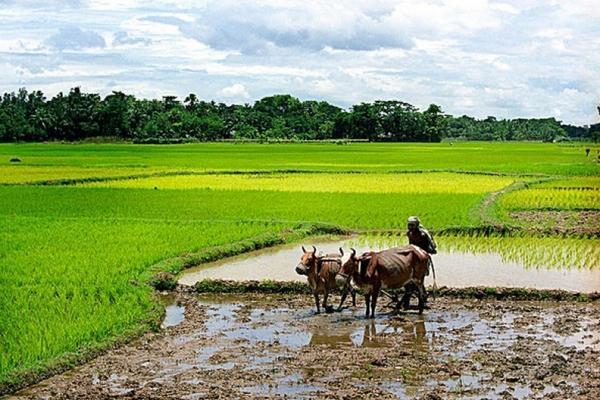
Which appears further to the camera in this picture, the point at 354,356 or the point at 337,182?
Result: the point at 337,182

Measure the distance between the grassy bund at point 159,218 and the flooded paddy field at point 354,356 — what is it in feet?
1.65

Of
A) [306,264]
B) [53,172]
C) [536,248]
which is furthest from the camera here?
[53,172]

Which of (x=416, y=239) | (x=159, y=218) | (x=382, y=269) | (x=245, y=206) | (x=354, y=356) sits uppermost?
(x=416, y=239)

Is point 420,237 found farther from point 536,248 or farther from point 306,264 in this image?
point 536,248

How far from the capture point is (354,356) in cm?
727

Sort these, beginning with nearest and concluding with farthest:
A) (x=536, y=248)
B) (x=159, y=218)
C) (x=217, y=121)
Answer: (x=536, y=248) < (x=159, y=218) < (x=217, y=121)

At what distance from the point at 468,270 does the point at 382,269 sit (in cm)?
360

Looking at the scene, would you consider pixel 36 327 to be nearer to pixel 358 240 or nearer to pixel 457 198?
pixel 358 240

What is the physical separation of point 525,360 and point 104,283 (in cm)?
557

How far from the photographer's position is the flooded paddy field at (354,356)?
6273 mm

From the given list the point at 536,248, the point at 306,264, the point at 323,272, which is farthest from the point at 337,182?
the point at 306,264

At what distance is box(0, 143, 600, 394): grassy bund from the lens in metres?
8.28

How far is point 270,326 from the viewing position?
8617 millimetres

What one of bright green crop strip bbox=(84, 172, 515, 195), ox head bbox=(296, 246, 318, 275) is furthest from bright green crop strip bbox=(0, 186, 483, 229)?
ox head bbox=(296, 246, 318, 275)
